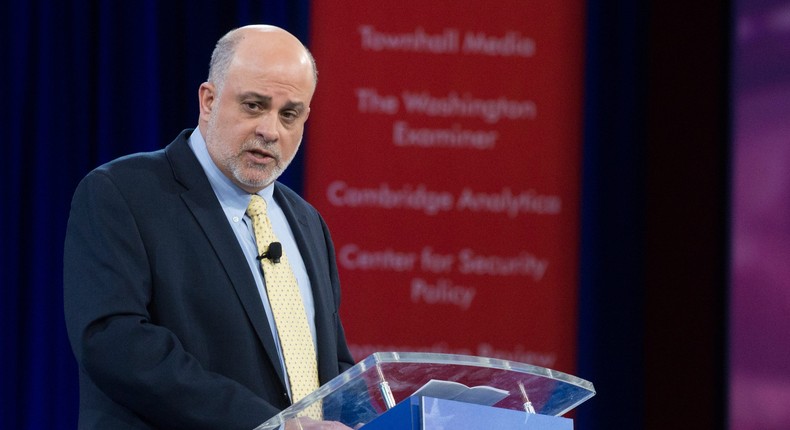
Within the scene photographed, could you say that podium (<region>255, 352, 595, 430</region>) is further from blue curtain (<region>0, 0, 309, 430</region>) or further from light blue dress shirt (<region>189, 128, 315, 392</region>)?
blue curtain (<region>0, 0, 309, 430</region>)

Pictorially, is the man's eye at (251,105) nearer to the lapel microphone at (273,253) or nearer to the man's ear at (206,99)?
the man's ear at (206,99)

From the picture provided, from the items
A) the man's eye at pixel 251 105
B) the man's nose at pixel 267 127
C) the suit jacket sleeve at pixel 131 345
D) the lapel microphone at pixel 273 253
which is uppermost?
the man's eye at pixel 251 105

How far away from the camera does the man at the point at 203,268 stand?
2.14 metres

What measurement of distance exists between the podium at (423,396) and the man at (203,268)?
0.36m

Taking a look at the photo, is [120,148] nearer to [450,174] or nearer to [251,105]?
[450,174]

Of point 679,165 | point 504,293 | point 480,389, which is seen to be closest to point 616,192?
point 679,165

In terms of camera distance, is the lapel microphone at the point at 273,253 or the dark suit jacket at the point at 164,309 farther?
the lapel microphone at the point at 273,253

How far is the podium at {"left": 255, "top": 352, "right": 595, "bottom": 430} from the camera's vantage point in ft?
5.62

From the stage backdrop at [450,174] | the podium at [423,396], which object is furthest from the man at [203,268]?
the stage backdrop at [450,174]

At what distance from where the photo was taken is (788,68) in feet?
14.8

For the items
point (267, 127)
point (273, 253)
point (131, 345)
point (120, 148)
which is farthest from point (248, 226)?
point (120, 148)

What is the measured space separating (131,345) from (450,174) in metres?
2.64

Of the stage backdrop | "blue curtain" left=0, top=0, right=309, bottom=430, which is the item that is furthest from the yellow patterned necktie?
the stage backdrop

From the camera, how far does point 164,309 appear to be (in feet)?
7.49
